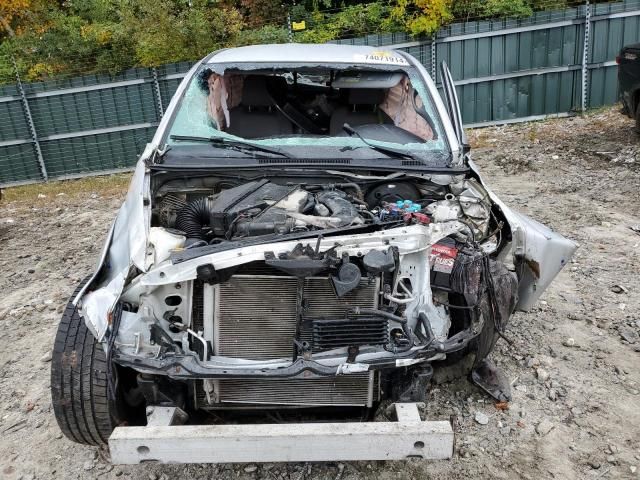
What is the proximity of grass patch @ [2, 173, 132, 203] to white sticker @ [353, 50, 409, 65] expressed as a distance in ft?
18.0

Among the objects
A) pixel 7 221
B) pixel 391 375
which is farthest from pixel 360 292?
pixel 7 221

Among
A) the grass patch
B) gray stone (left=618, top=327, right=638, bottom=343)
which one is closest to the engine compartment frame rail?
gray stone (left=618, top=327, right=638, bottom=343)

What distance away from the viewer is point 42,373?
3.67 metres

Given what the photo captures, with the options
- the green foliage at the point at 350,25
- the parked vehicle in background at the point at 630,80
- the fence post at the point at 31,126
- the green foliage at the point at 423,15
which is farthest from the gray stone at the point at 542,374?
the fence post at the point at 31,126

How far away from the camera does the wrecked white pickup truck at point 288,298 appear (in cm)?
233

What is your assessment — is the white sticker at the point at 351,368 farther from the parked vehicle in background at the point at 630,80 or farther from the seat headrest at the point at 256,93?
the parked vehicle in background at the point at 630,80

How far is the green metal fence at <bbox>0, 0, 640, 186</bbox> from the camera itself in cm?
1044

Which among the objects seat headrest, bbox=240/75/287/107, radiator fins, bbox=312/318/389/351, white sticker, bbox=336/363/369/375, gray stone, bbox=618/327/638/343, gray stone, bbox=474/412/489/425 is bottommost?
gray stone, bbox=618/327/638/343

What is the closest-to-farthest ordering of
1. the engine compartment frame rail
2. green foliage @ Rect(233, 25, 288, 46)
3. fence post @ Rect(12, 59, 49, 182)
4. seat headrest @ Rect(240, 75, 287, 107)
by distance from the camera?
the engine compartment frame rail < seat headrest @ Rect(240, 75, 287, 107) < fence post @ Rect(12, 59, 49, 182) < green foliage @ Rect(233, 25, 288, 46)

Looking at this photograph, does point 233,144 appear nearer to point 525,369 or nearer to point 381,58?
point 381,58

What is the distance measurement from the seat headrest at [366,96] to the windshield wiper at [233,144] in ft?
4.78

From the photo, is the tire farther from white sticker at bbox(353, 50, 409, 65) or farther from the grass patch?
the grass patch

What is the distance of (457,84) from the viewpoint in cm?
1077

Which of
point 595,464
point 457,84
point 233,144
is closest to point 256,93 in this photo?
point 233,144
